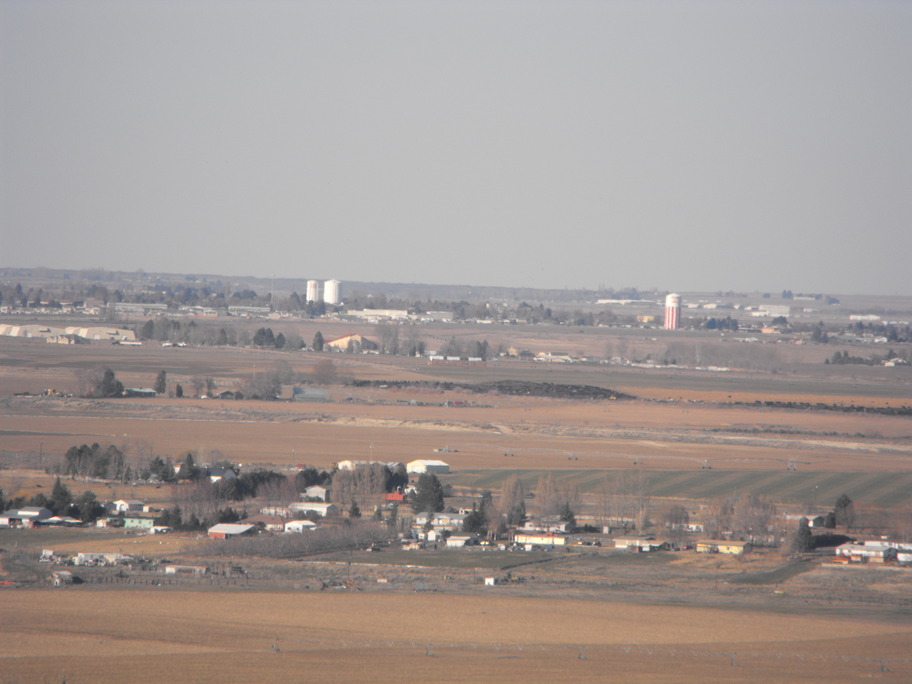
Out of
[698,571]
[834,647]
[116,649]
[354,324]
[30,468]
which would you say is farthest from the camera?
[354,324]

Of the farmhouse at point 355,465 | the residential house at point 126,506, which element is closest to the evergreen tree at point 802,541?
the farmhouse at point 355,465

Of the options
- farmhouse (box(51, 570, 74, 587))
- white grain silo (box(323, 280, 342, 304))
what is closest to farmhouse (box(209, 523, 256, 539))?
farmhouse (box(51, 570, 74, 587))

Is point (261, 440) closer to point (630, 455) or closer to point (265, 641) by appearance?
point (630, 455)

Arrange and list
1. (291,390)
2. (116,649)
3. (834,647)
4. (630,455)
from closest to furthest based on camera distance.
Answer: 1. (116,649)
2. (834,647)
3. (630,455)
4. (291,390)

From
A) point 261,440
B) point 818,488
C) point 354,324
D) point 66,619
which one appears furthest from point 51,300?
point 66,619

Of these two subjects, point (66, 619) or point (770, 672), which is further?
point (66, 619)

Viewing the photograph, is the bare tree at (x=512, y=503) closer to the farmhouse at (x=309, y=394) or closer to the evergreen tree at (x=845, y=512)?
the evergreen tree at (x=845, y=512)

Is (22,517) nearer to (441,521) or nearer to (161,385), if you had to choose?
(441,521)
